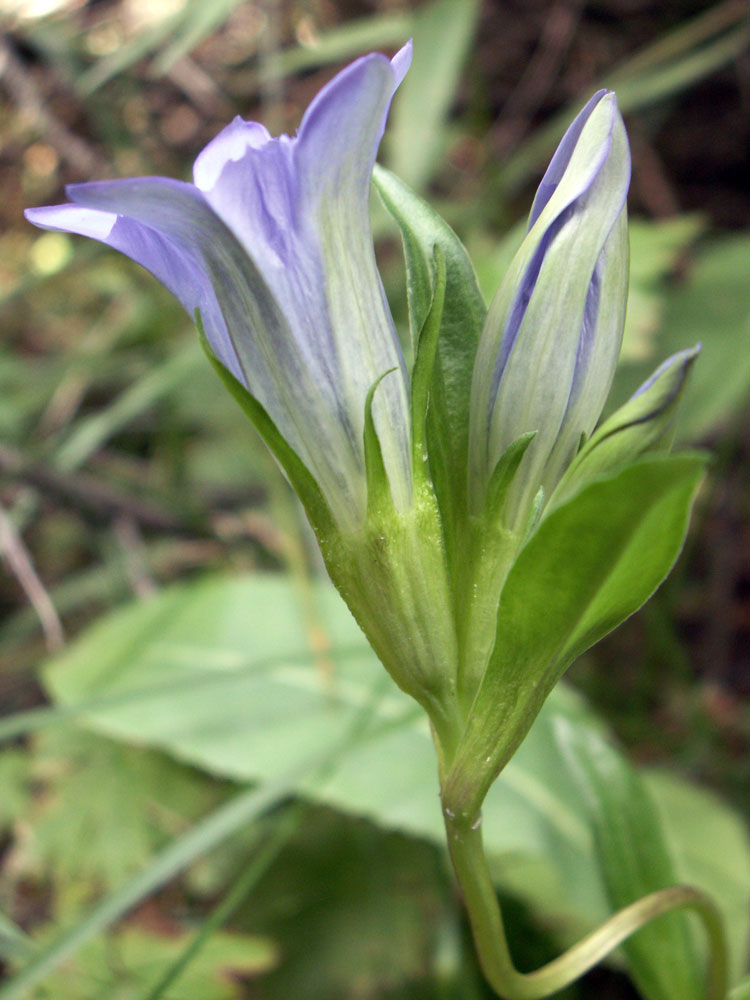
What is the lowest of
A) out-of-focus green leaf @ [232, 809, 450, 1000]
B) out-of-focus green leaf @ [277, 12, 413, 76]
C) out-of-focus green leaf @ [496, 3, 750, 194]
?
out-of-focus green leaf @ [232, 809, 450, 1000]

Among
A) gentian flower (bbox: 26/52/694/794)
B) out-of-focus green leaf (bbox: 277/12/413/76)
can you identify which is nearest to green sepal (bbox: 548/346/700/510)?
gentian flower (bbox: 26/52/694/794)

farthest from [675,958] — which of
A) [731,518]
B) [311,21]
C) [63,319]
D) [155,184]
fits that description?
[311,21]

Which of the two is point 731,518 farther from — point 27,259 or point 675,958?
point 27,259

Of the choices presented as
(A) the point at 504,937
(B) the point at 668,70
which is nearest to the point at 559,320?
(A) the point at 504,937

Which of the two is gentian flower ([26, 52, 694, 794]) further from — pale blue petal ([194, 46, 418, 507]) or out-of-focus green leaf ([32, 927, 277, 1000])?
out-of-focus green leaf ([32, 927, 277, 1000])

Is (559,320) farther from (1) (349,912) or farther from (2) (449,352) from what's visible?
(1) (349,912)
